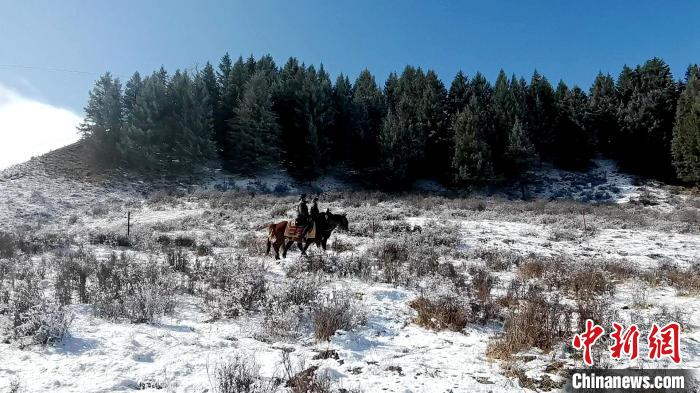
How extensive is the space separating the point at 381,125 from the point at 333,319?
4061cm

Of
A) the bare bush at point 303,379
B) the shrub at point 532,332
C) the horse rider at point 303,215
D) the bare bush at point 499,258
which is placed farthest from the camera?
the horse rider at point 303,215

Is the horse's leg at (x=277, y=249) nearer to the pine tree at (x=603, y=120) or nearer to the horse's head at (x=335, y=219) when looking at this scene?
the horse's head at (x=335, y=219)

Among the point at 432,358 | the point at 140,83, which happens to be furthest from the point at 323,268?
the point at 140,83

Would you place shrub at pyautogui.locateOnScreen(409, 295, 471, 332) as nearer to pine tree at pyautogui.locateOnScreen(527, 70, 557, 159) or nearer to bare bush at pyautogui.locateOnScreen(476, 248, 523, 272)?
bare bush at pyautogui.locateOnScreen(476, 248, 523, 272)

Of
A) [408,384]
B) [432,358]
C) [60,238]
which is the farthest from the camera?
[60,238]

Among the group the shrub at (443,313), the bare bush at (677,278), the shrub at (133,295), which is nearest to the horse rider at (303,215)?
the shrub at (133,295)

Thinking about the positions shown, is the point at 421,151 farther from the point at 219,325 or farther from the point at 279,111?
the point at 219,325

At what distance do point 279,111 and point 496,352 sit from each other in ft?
139

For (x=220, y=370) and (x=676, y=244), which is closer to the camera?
(x=220, y=370)

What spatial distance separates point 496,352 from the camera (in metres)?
5.17

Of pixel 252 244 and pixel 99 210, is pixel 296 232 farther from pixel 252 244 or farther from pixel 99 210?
pixel 99 210

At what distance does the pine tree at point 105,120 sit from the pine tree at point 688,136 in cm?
5351

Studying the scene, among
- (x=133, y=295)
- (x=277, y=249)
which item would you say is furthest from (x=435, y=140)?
(x=133, y=295)

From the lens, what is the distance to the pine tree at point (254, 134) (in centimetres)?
3953
